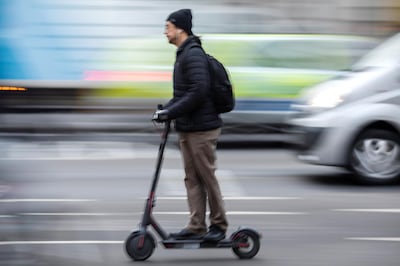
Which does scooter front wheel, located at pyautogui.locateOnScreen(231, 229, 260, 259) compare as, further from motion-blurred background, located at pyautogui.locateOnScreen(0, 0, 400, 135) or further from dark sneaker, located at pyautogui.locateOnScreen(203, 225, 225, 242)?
motion-blurred background, located at pyautogui.locateOnScreen(0, 0, 400, 135)

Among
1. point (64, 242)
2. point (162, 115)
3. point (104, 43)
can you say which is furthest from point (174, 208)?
point (104, 43)

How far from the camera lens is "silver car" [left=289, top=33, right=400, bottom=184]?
10406 millimetres

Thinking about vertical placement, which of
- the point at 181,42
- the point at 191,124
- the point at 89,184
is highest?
the point at 181,42

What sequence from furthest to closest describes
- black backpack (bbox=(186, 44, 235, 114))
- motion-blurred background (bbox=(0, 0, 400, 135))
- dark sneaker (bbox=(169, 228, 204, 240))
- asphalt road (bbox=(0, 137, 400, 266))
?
motion-blurred background (bbox=(0, 0, 400, 135)) < dark sneaker (bbox=(169, 228, 204, 240)) < black backpack (bbox=(186, 44, 235, 114)) < asphalt road (bbox=(0, 137, 400, 266))

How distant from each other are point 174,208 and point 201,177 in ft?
7.49

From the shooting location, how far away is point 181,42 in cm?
680

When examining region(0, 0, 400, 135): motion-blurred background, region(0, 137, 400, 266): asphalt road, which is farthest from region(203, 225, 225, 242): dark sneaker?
region(0, 0, 400, 135): motion-blurred background

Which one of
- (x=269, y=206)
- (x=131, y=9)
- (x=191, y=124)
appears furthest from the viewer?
(x=131, y=9)

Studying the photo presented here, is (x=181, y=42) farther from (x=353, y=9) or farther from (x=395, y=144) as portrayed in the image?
(x=353, y=9)

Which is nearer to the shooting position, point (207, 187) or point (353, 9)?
point (207, 187)

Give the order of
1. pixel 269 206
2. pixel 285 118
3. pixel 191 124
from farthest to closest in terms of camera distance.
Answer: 1. pixel 285 118
2. pixel 269 206
3. pixel 191 124

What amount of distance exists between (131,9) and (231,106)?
895 cm

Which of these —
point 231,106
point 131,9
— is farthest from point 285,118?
point 231,106

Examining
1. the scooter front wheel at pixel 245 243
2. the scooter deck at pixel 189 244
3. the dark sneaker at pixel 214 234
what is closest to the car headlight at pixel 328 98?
the scooter front wheel at pixel 245 243
